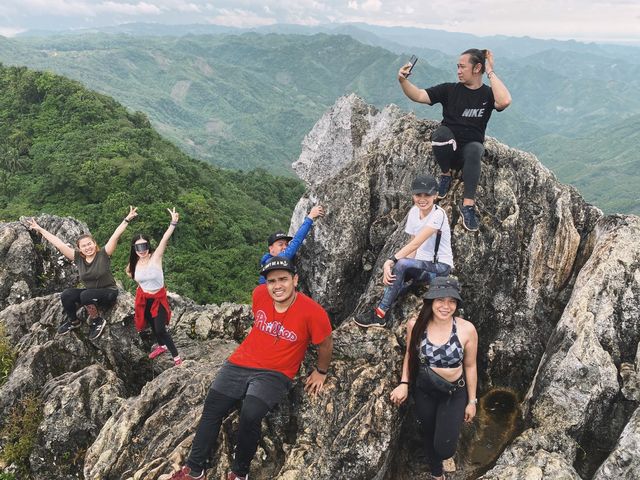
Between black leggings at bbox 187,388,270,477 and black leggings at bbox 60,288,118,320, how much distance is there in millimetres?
5735

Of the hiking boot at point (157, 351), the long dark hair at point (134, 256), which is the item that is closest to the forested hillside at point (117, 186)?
the hiking boot at point (157, 351)

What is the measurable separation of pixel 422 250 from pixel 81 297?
879cm

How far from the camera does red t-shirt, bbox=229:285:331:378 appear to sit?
715 centimetres

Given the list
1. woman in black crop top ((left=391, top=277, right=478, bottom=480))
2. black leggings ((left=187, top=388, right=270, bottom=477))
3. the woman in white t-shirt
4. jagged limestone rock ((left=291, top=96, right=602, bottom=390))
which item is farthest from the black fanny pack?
black leggings ((left=187, top=388, right=270, bottom=477))

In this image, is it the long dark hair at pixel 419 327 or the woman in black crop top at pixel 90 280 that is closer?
the long dark hair at pixel 419 327

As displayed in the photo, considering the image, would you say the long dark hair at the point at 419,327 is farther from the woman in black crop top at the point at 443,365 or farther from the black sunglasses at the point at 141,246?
the black sunglasses at the point at 141,246

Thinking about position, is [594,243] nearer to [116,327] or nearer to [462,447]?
[462,447]

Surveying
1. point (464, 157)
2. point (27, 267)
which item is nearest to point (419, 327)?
point (464, 157)

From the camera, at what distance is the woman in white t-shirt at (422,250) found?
26.4ft

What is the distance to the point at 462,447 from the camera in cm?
839

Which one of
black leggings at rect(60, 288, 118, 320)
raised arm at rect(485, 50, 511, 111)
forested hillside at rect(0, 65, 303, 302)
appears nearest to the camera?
raised arm at rect(485, 50, 511, 111)

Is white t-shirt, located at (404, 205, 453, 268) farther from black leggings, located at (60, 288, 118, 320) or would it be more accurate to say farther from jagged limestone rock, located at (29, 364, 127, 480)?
black leggings, located at (60, 288, 118, 320)

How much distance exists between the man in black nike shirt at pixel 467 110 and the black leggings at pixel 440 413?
439 centimetres

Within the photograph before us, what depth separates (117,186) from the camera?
57562 millimetres
